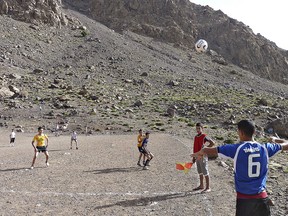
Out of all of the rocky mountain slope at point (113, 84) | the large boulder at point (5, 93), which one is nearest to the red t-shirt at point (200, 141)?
the rocky mountain slope at point (113, 84)

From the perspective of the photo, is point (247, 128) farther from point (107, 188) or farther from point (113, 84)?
point (113, 84)

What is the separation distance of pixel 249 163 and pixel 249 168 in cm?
7

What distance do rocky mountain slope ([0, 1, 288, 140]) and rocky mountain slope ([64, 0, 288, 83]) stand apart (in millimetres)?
6788

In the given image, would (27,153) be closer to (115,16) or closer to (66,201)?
(66,201)

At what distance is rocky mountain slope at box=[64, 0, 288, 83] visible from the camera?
364ft

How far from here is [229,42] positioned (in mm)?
120188

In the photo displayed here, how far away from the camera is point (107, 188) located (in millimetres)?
10859

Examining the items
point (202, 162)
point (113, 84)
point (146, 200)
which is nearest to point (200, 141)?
point (202, 162)

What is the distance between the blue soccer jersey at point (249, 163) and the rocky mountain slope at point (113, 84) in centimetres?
2255

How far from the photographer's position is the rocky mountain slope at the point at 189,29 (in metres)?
111

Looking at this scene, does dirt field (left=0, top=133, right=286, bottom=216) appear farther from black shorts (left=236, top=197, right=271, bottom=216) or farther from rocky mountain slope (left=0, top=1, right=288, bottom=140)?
rocky mountain slope (left=0, top=1, right=288, bottom=140)

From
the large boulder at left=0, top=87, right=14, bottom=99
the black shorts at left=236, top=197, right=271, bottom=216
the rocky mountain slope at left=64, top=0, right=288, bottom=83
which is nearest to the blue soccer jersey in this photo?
the black shorts at left=236, top=197, right=271, bottom=216

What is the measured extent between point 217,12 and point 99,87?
3664 inches

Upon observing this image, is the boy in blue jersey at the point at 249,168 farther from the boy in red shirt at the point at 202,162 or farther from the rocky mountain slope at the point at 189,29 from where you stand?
the rocky mountain slope at the point at 189,29
